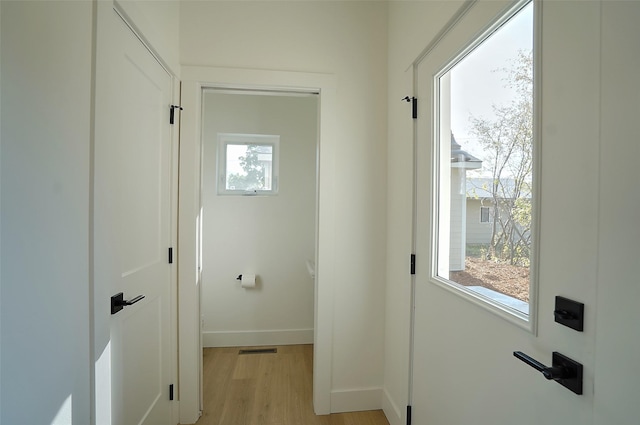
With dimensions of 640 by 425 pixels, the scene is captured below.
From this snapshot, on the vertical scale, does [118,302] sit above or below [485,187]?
below

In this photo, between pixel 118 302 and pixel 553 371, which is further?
pixel 118 302

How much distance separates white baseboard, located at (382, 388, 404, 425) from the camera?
1.62 metres

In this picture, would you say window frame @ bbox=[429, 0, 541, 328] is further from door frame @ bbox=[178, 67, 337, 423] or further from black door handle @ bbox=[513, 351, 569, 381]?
door frame @ bbox=[178, 67, 337, 423]

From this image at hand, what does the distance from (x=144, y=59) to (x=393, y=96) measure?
1.41 metres

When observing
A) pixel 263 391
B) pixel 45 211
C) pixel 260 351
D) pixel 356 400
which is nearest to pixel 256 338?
pixel 260 351

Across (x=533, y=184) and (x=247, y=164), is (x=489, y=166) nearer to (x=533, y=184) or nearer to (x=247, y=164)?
(x=533, y=184)

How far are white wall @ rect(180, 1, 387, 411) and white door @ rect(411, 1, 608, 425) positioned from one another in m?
0.80

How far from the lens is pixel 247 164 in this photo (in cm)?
274

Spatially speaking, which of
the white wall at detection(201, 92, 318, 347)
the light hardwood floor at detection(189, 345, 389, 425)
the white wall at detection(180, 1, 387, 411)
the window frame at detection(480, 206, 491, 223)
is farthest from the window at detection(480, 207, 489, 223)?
the white wall at detection(201, 92, 318, 347)

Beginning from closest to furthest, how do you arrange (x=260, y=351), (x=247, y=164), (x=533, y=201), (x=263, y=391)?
(x=533, y=201)
(x=263, y=391)
(x=260, y=351)
(x=247, y=164)

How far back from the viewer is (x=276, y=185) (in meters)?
2.77

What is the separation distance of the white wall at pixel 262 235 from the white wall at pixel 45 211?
178cm

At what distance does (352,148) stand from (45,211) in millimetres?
1539

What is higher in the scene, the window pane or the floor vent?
the window pane
